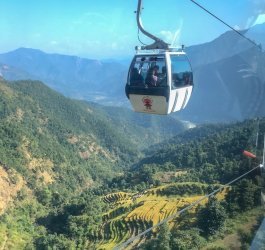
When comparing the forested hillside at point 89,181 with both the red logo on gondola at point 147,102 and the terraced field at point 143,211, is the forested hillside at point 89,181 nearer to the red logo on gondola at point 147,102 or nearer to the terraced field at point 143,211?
the terraced field at point 143,211

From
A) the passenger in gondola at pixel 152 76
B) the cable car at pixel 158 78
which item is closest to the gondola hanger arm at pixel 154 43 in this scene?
the cable car at pixel 158 78

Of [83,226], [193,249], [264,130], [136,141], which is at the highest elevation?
[264,130]

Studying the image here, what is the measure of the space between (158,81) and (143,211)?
3328 centimetres

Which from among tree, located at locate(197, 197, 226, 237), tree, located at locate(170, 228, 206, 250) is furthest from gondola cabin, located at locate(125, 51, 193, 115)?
tree, located at locate(197, 197, 226, 237)

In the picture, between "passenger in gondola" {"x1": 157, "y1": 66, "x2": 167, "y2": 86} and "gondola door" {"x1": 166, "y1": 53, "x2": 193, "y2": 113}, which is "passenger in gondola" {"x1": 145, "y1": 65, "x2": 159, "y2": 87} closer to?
"passenger in gondola" {"x1": 157, "y1": 66, "x2": 167, "y2": 86}

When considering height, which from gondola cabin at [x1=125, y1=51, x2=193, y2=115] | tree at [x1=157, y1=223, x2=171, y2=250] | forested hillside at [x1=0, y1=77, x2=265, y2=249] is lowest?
forested hillside at [x1=0, y1=77, x2=265, y2=249]

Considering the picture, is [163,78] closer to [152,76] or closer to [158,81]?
[158,81]

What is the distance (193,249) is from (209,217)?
191 inches

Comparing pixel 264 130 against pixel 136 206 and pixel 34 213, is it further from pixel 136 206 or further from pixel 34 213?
pixel 34 213

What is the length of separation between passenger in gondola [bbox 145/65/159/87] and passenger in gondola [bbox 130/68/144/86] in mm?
340

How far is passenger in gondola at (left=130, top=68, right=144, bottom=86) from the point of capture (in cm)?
1298

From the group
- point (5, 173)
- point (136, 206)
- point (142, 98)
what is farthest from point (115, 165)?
point (142, 98)

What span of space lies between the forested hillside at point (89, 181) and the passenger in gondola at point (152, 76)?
3.88m

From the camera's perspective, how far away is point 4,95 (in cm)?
10250
